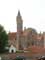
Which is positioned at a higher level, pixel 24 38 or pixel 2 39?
pixel 24 38

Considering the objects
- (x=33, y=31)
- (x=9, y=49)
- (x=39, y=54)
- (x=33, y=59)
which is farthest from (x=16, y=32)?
(x=33, y=59)

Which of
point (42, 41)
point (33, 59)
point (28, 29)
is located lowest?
point (33, 59)

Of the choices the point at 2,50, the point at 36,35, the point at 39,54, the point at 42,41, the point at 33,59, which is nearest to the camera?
the point at 33,59

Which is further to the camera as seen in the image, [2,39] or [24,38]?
[24,38]

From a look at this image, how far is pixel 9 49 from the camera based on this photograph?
1476 inches

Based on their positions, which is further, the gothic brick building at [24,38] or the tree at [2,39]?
the gothic brick building at [24,38]

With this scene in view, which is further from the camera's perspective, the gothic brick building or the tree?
the gothic brick building

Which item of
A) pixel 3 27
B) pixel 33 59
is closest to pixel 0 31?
pixel 3 27

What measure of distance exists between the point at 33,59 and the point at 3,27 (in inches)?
522

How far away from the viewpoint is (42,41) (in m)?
46.3

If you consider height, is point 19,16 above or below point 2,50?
above

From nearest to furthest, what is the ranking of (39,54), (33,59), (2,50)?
(33,59), (39,54), (2,50)

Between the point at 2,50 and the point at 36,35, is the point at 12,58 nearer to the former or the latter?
the point at 2,50

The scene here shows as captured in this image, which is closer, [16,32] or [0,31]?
[0,31]
